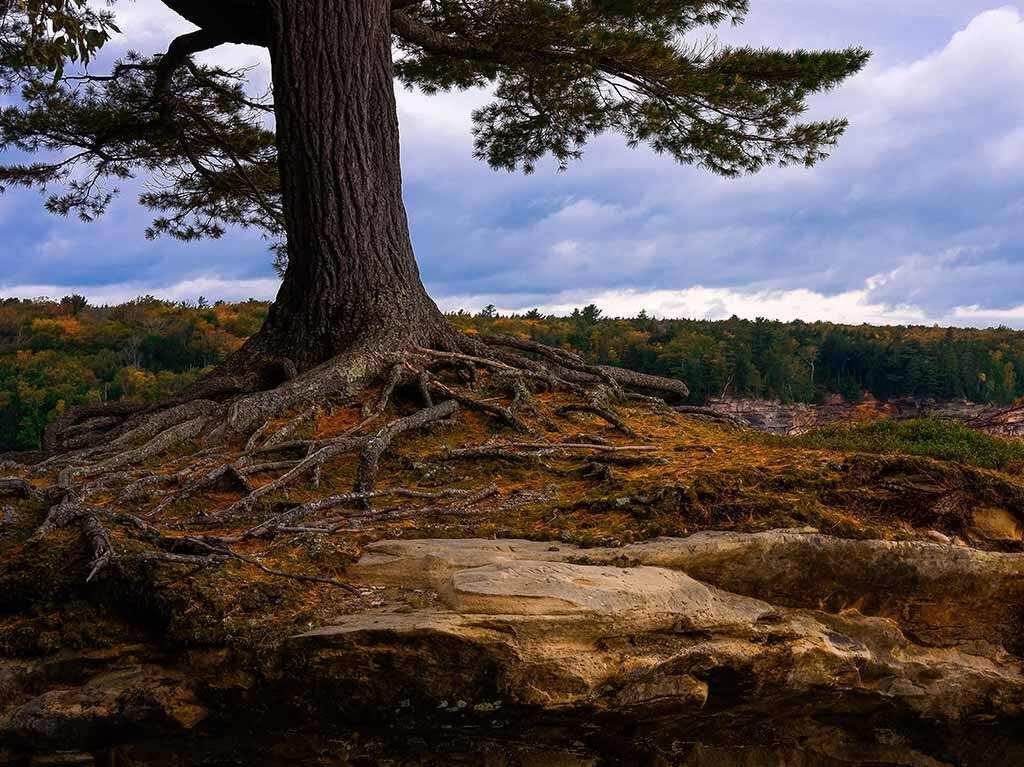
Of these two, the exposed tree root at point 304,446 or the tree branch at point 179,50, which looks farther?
the tree branch at point 179,50

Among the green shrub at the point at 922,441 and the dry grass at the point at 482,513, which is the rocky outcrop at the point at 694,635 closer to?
the dry grass at the point at 482,513

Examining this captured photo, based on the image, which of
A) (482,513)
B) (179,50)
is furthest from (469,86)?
(482,513)

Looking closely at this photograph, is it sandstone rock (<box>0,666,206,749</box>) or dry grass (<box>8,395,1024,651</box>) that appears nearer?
sandstone rock (<box>0,666,206,749</box>)

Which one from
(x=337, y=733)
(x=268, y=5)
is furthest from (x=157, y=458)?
(x=268, y=5)

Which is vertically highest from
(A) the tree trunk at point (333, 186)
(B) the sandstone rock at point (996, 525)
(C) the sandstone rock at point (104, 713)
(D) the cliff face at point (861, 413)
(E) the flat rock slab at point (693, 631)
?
(A) the tree trunk at point (333, 186)

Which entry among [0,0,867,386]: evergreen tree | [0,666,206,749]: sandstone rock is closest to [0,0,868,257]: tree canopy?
[0,0,867,386]: evergreen tree

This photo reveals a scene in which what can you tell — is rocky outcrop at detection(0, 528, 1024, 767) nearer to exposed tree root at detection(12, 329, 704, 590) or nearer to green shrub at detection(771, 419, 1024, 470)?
exposed tree root at detection(12, 329, 704, 590)

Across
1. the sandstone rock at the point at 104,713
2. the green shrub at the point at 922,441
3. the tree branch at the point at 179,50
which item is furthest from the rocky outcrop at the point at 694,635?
the tree branch at the point at 179,50

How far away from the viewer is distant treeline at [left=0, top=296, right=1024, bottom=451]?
1720 centimetres

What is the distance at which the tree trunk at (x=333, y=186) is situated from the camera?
768 centimetres

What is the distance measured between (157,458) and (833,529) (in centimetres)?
452

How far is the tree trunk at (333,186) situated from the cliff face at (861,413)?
3.66m

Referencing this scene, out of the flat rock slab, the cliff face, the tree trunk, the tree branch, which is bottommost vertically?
the flat rock slab

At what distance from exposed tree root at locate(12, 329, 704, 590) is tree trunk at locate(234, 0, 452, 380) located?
1.37ft
